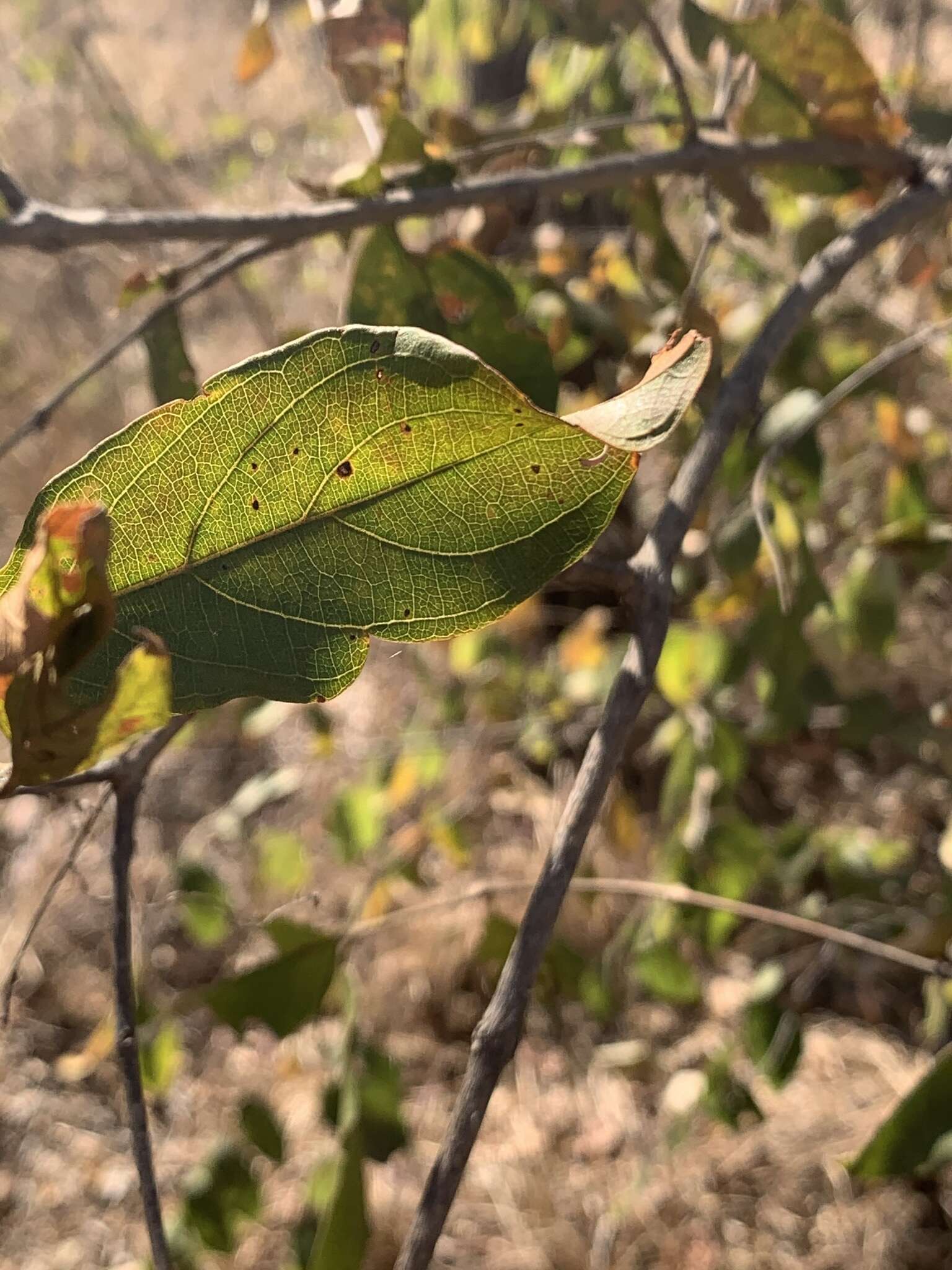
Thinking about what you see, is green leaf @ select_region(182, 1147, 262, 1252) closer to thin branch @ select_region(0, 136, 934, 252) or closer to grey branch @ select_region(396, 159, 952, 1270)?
grey branch @ select_region(396, 159, 952, 1270)

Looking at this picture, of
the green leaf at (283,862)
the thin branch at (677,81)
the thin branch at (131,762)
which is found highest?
the thin branch at (677,81)

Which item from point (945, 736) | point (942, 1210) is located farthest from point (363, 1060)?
Answer: point (942, 1210)

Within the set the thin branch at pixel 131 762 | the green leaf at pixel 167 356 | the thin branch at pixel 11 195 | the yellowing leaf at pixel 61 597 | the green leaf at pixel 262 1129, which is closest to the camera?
the yellowing leaf at pixel 61 597

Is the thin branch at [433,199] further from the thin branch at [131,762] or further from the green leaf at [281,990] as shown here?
the green leaf at [281,990]

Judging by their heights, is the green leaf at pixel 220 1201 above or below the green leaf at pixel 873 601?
below

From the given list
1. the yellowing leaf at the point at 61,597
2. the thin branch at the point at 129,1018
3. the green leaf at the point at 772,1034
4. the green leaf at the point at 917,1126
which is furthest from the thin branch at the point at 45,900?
the green leaf at the point at 772,1034

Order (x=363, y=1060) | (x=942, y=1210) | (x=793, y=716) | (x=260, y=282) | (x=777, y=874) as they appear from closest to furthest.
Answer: (x=363, y=1060)
(x=793, y=716)
(x=777, y=874)
(x=942, y=1210)
(x=260, y=282)

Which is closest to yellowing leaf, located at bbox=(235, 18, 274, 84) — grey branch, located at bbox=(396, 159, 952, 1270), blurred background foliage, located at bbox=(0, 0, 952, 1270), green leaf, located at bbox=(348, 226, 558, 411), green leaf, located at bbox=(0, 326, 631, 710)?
blurred background foliage, located at bbox=(0, 0, 952, 1270)

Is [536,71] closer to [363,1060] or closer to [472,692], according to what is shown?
[472,692]
